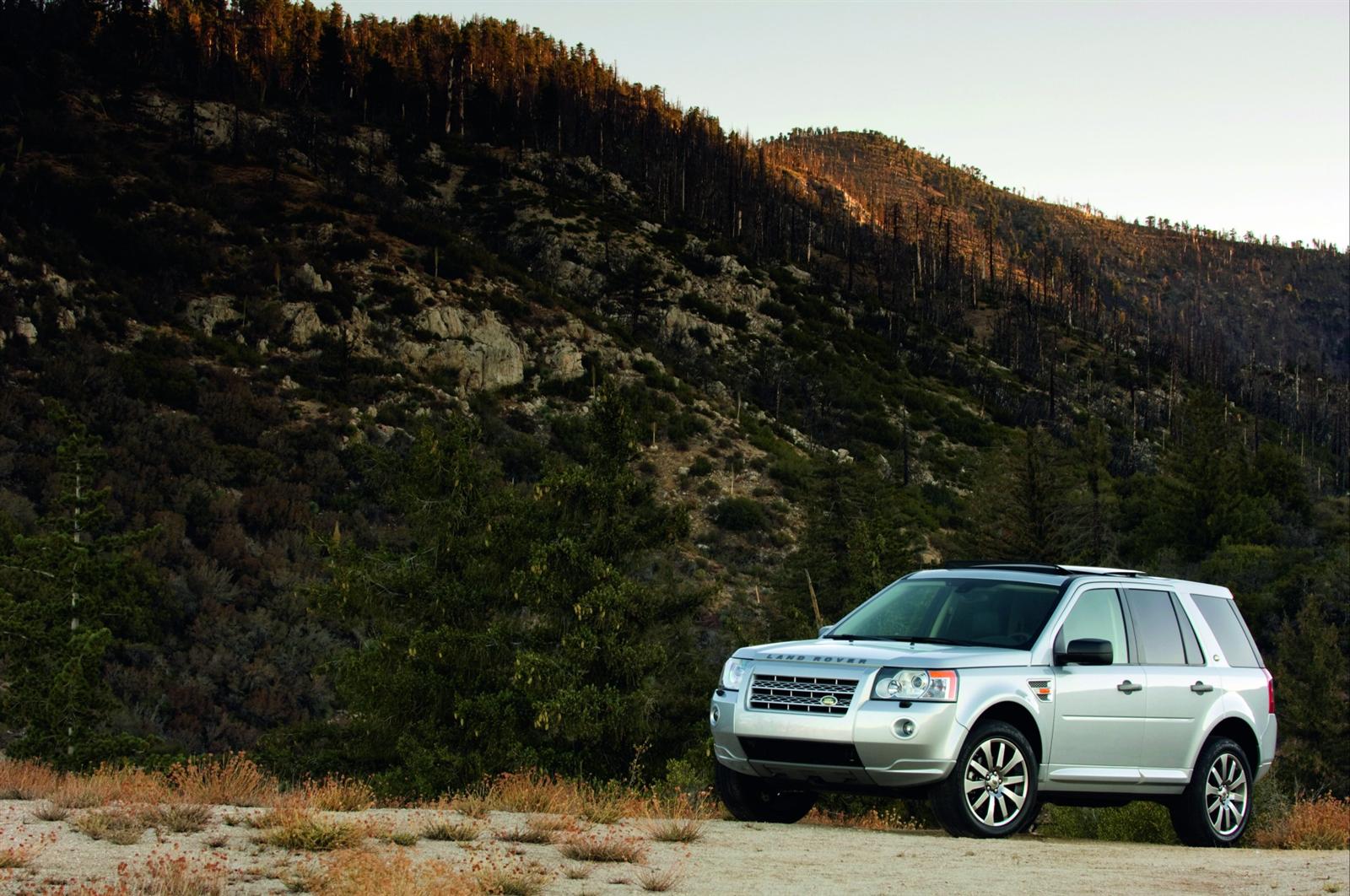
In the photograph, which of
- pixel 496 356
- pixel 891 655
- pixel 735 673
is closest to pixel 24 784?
pixel 735 673

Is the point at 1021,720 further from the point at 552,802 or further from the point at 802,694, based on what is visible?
the point at 552,802

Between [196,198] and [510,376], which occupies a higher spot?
[196,198]

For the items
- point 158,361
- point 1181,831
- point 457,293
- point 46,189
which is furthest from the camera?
point 457,293

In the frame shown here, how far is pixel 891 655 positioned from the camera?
8641 millimetres

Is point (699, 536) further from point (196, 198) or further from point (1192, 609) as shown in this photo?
point (1192, 609)

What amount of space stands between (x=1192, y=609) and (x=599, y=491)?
12137 millimetres

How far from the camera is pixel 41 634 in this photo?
67.4 ft

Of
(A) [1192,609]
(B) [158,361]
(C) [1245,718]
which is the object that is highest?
(B) [158,361]

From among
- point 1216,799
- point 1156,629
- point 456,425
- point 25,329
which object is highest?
point 25,329

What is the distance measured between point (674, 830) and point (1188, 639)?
4.82 metres

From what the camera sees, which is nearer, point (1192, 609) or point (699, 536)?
point (1192, 609)

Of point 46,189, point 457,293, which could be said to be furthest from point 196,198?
point 457,293

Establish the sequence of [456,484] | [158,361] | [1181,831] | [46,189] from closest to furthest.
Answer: [1181,831], [456,484], [158,361], [46,189]

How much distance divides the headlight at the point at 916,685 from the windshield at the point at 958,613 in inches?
33.5
